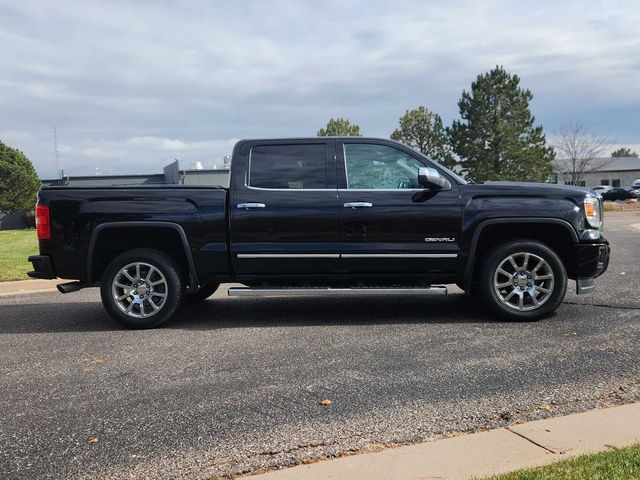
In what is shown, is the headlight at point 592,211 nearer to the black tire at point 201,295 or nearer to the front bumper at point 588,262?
the front bumper at point 588,262

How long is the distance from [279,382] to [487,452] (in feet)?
5.76

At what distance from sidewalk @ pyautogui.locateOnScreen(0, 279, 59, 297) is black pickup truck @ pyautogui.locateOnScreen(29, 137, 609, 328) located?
3.72m

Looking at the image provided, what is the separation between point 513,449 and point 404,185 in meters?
3.71

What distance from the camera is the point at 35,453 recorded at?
3457 millimetres

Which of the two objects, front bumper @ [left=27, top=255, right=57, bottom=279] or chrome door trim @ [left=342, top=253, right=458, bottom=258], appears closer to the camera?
chrome door trim @ [left=342, top=253, right=458, bottom=258]

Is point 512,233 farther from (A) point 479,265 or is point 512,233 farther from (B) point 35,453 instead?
(B) point 35,453

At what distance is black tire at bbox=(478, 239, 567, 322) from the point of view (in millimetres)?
6410

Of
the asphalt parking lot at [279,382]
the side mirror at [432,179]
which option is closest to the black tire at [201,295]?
the asphalt parking lot at [279,382]

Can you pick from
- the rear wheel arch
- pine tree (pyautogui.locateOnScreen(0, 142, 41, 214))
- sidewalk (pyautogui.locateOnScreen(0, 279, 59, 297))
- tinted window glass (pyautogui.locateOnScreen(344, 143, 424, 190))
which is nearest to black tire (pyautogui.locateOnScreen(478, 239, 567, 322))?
tinted window glass (pyautogui.locateOnScreen(344, 143, 424, 190))

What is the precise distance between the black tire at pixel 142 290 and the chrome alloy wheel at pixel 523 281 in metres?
3.40

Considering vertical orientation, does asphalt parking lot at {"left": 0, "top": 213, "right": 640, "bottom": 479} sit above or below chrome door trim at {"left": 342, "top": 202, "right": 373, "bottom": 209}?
below

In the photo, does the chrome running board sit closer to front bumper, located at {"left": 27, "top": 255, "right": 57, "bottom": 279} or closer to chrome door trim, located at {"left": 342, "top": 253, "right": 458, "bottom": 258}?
chrome door trim, located at {"left": 342, "top": 253, "right": 458, "bottom": 258}

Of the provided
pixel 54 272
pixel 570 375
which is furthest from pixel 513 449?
pixel 54 272

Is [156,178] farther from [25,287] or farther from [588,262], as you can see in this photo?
[588,262]
